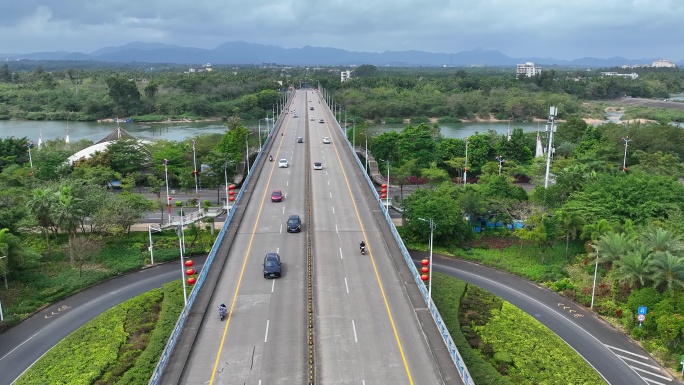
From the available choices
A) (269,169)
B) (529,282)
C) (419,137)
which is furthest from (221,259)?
(419,137)

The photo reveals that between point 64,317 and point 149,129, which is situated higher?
point 149,129

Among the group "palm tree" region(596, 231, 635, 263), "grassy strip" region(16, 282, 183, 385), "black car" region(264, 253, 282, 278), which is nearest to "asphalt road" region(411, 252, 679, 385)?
"palm tree" region(596, 231, 635, 263)

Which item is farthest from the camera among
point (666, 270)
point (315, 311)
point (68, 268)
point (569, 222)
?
point (569, 222)

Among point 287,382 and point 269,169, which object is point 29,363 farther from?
point 269,169

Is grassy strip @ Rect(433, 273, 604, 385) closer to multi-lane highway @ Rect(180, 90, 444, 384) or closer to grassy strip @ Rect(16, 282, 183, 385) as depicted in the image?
multi-lane highway @ Rect(180, 90, 444, 384)

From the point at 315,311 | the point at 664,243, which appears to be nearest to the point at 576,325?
the point at 664,243

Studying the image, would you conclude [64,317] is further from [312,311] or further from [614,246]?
[614,246]
